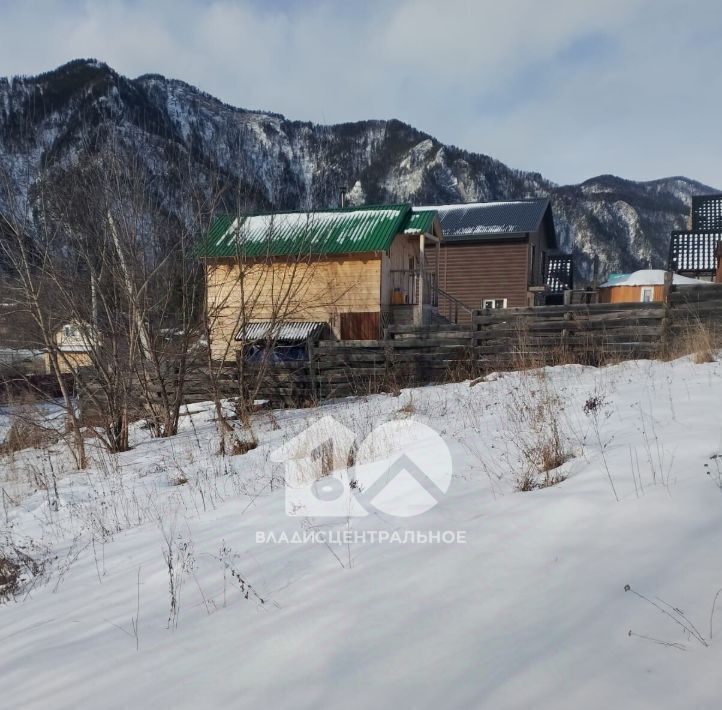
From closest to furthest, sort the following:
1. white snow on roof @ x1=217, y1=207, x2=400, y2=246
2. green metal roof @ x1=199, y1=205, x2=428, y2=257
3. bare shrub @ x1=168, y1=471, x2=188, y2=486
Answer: bare shrub @ x1=168, y1=471, x2=188, y2=486 < green metal roof @ x1=199, y1=205, x2=428, y2=257 < white snow on roof @ x1=217, y1=207, x2=400, y2=246

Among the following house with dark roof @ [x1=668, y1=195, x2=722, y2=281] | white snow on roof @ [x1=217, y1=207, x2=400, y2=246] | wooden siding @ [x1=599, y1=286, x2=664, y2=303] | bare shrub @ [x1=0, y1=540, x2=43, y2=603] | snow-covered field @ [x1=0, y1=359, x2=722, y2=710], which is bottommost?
bare shrub @ [x1=0, y1=540, x2=43, y2=603]

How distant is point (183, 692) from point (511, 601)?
1.46 metres

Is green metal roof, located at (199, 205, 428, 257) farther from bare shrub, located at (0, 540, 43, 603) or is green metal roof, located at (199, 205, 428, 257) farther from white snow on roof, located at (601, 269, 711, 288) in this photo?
white snow on roof, located at (601, 269, 711, 288)

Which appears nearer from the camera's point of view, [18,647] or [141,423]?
[18,647]

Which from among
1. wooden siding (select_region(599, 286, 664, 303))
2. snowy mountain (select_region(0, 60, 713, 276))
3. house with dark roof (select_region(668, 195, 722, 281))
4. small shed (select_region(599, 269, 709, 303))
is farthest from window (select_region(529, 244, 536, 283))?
snowy mountain (select_region(0, 60, 713, 276))

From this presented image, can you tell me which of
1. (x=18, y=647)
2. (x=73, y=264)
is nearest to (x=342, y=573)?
(x=18, y=647)

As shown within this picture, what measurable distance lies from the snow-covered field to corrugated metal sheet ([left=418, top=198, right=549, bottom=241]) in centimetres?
2362

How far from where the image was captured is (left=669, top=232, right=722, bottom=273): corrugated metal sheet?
34.1m

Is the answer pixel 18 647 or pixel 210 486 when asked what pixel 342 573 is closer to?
pixel 18 647

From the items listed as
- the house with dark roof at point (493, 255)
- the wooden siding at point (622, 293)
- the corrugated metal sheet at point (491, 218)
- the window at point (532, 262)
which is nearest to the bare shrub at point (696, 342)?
the house with dark roof at point (493, 255)

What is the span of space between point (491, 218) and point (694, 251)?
1682 centimetres

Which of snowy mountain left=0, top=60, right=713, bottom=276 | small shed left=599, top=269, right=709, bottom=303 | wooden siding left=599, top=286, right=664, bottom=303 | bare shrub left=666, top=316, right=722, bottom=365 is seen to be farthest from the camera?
snowy mountain left=0, top=60, right=713, bottom=276

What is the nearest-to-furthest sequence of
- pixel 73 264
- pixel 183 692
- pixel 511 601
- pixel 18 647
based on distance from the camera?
pixel 183 692
pixel 511 601
pixel 18 647
pixel 73 264

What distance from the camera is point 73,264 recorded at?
938cm
